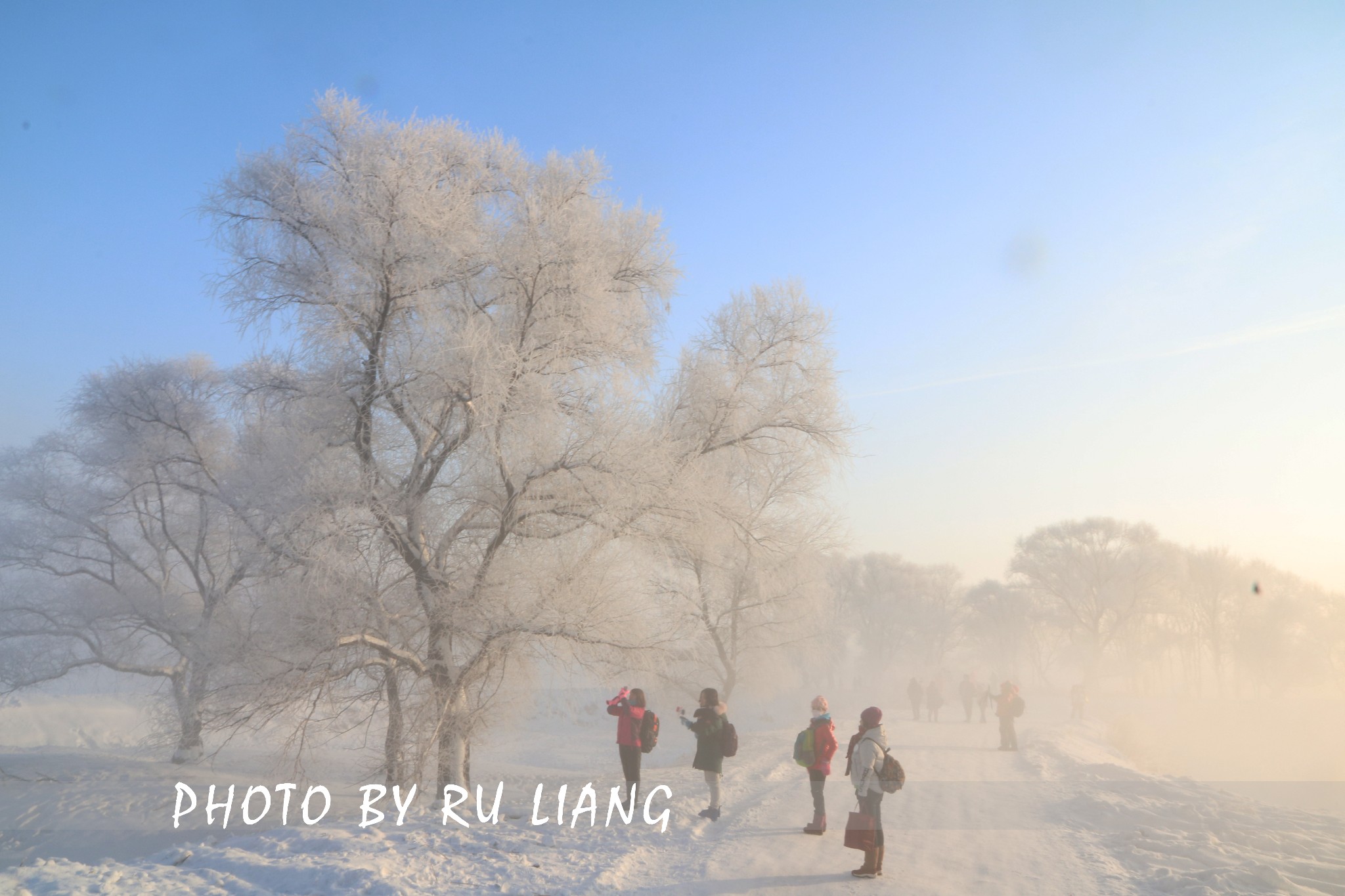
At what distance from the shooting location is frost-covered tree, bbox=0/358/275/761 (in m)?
15.2

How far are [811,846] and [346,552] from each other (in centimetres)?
653

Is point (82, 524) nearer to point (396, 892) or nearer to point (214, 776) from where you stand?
point (214, 776)

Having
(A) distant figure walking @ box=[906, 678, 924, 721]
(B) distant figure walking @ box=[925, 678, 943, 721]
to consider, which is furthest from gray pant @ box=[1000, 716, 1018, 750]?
(A) distant figure walking @ box=[906, 678, 924, 721]

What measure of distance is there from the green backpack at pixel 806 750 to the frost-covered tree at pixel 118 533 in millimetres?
11849

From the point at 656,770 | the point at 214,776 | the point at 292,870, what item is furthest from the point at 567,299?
the point at 214,776

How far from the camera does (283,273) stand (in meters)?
10.7

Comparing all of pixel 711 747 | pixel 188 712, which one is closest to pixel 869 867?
pixel 711 747

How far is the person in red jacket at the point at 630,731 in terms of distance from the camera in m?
9.21

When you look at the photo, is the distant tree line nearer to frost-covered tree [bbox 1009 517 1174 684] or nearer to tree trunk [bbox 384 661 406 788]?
frost-covered tree [bbox 1009 517 1174 684]

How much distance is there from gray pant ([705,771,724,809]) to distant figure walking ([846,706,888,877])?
1996 mm

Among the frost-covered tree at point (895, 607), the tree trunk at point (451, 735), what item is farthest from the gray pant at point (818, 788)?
the frost-covered tree at point (895, 607)

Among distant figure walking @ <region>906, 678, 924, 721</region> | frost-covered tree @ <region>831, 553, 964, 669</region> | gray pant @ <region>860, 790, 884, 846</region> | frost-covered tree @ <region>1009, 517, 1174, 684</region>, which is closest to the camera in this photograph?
gray pant @ <region>860, 790, 884, 846</region>

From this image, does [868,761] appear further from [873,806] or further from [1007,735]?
[1007,735]

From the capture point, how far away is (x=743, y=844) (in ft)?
25.7
